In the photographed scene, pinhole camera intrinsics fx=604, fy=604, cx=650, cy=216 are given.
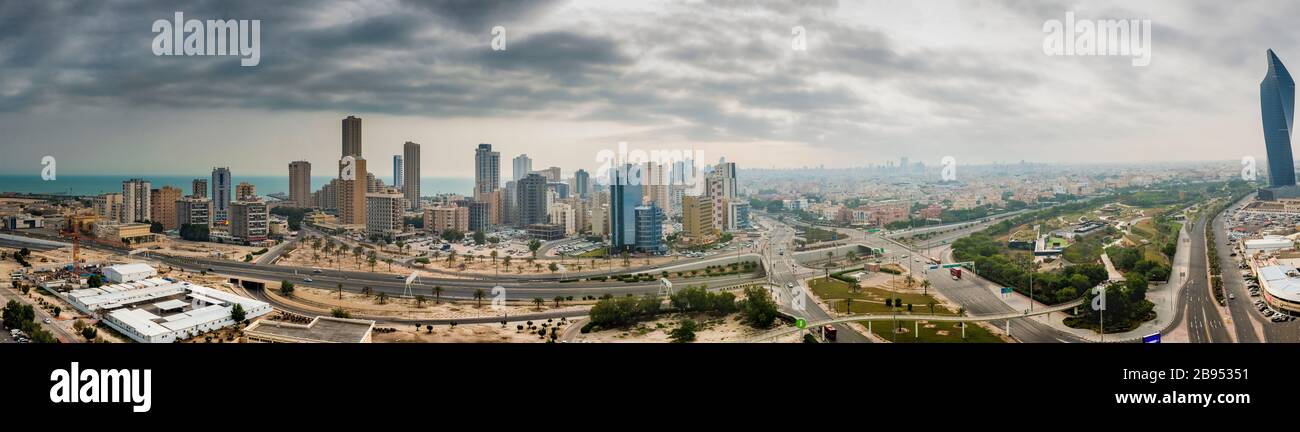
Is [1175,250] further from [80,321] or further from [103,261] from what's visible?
[103,261]

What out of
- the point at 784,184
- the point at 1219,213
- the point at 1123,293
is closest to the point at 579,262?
the point at 784,184

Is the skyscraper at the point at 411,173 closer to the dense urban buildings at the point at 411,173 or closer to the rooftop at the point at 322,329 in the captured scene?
the dense urban buildings at the point at 411,173

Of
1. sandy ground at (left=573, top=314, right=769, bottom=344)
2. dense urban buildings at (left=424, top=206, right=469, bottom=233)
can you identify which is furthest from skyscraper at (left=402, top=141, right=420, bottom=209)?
sandy ground at (left=573, top=314, right=769, bottom=344)

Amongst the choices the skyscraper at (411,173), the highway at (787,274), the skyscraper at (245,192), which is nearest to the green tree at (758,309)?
the highway at (787,274)

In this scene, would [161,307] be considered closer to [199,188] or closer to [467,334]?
[467,334]

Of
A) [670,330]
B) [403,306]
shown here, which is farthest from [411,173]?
[670,330]
